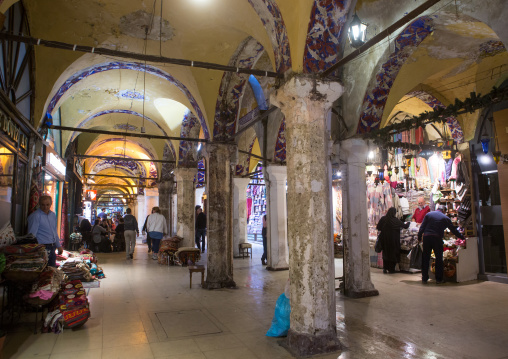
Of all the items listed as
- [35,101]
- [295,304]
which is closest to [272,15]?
[295,304]

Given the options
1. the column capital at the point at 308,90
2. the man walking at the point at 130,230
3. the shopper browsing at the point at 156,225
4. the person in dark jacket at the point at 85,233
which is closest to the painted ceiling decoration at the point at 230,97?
the column capital at the point at 308,90

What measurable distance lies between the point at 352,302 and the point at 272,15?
5.05 meters

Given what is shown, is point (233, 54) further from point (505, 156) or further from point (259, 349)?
point (505, 156)

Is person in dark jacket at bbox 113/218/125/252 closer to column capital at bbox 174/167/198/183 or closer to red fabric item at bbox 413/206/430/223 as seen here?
column capital at bbox 174/167/198/183

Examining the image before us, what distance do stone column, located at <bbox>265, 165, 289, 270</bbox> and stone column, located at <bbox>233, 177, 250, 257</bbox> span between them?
335cm

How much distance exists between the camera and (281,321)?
14.5ft

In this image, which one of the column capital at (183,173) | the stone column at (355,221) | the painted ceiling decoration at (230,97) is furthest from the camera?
the column capital at (183,173)

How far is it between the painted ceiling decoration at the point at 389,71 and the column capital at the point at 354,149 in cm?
25

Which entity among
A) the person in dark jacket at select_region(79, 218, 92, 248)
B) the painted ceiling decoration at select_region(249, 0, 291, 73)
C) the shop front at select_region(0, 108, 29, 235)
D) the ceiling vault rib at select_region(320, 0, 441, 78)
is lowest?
the person in dark jacket at select_region(79, 218, 92, 248)

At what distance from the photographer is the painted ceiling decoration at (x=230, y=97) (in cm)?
793

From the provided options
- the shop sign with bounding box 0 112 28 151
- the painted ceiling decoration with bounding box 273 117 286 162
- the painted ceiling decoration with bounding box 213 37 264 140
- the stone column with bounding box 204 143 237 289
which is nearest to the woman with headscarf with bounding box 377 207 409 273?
the painted ceiling decoration with bounding box 273 117 286 162

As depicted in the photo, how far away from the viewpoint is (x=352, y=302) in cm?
647

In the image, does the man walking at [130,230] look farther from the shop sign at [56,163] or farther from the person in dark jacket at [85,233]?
the person in dark jacket at [85,233]

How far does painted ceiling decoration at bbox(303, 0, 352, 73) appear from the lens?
450 cm
